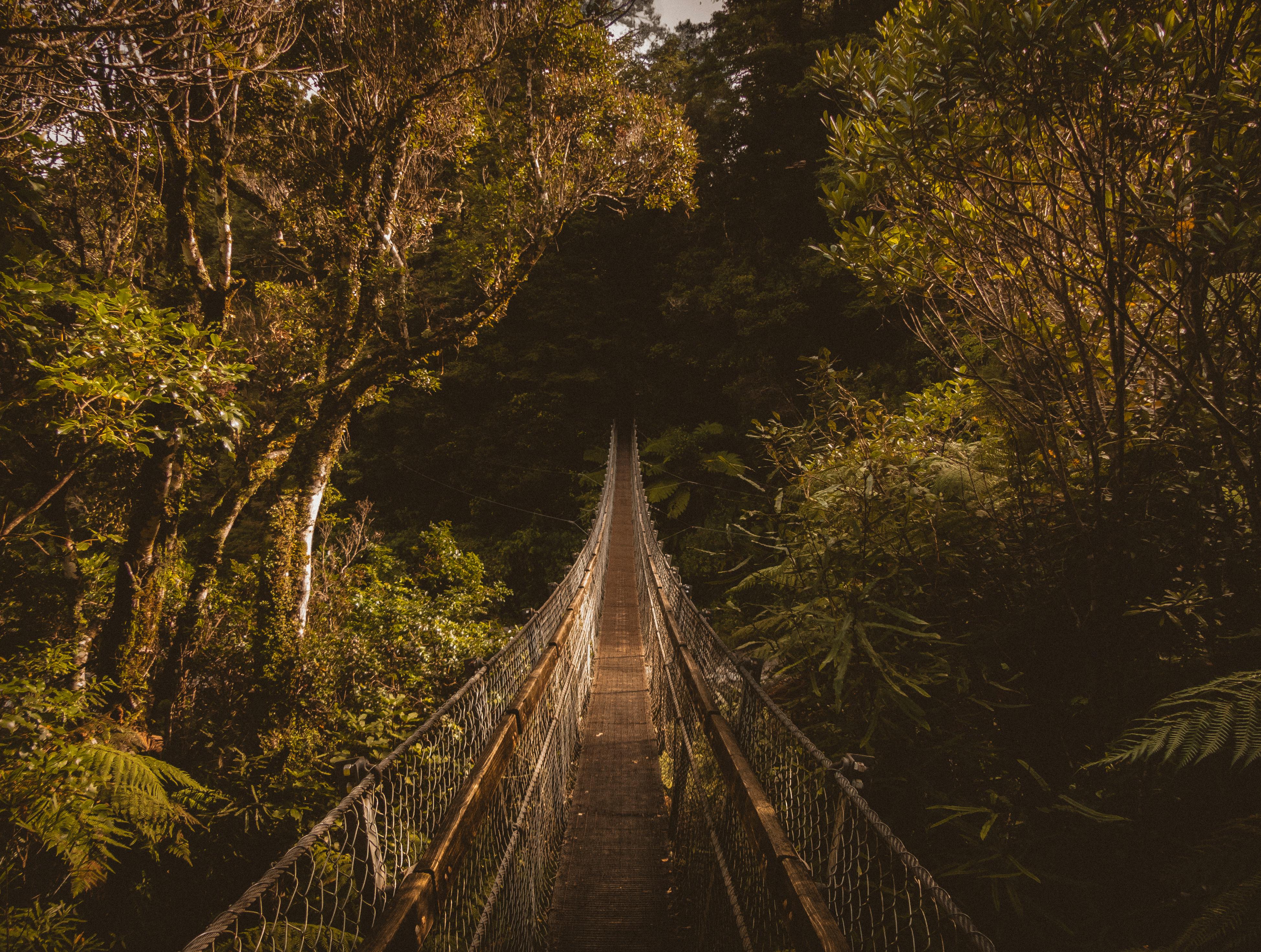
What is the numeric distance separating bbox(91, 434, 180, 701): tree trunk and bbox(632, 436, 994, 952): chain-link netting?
410 cm

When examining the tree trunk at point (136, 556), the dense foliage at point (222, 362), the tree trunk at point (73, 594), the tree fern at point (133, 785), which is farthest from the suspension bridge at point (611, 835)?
the tree trunk at point (73, 594)

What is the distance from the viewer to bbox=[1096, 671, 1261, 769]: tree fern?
956 millimetres

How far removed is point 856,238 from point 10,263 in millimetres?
3549

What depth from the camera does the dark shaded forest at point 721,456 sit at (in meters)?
1.27

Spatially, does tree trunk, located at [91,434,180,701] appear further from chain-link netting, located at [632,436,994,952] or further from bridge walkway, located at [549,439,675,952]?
chain-link netting, located at [632,436,994,952]

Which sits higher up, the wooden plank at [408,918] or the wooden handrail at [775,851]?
the wooden handrail at [775,851]

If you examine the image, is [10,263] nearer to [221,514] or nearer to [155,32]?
[155,32]

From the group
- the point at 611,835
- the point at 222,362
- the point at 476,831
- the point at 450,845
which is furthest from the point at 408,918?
the point at 222,362

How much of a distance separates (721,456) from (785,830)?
7.43 metres

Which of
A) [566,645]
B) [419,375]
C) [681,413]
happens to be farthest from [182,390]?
[681,413]

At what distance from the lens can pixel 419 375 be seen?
554cm

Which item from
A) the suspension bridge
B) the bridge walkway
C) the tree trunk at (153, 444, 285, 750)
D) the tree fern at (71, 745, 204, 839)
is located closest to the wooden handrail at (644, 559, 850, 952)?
the suspension bridge

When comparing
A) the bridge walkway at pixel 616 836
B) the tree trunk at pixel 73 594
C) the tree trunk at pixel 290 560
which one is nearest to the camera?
the bridge walkway at pixel 616 836

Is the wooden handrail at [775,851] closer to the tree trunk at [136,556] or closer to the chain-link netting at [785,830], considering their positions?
the chain-link netting at [785,830]
